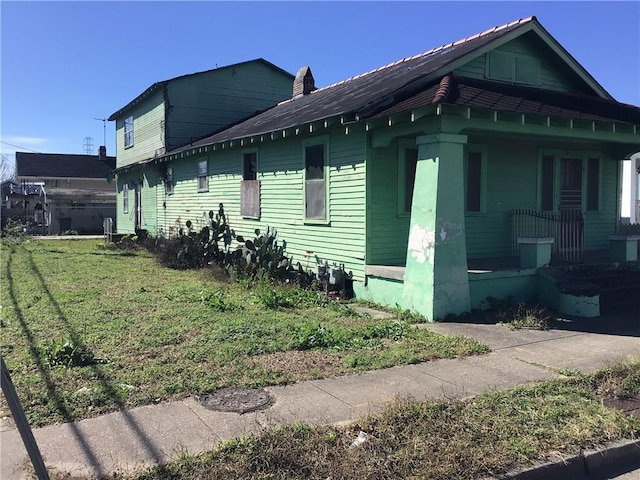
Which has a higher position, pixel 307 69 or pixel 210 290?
pixel 307 69

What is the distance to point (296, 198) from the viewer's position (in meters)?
12.1

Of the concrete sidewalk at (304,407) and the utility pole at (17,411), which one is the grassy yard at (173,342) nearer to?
the concrete sidewalk at (304,407)

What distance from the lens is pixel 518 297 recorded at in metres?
9.28

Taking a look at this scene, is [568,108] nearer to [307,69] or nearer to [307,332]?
[307,332]

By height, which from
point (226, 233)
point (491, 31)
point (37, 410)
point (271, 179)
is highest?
point (491, 31)

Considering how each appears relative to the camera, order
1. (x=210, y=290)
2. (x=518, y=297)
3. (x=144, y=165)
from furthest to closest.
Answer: (x=144, y=165) → (x=210, y=290) → (x=518, y=297)

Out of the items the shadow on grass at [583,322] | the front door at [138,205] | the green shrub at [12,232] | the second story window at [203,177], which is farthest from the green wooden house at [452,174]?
the green shrub at [12,232]

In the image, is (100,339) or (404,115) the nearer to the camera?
(100,339)

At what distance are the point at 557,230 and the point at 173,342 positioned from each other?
325 inches

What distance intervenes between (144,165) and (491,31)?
1511 centimetres

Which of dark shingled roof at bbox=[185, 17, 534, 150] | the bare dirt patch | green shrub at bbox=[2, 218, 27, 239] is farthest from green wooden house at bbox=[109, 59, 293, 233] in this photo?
the bare dirt patch

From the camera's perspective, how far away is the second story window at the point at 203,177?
1686 cm

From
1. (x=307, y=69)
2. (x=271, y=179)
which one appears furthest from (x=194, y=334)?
(x=307, y=69)

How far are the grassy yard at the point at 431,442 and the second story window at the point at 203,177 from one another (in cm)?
1337
